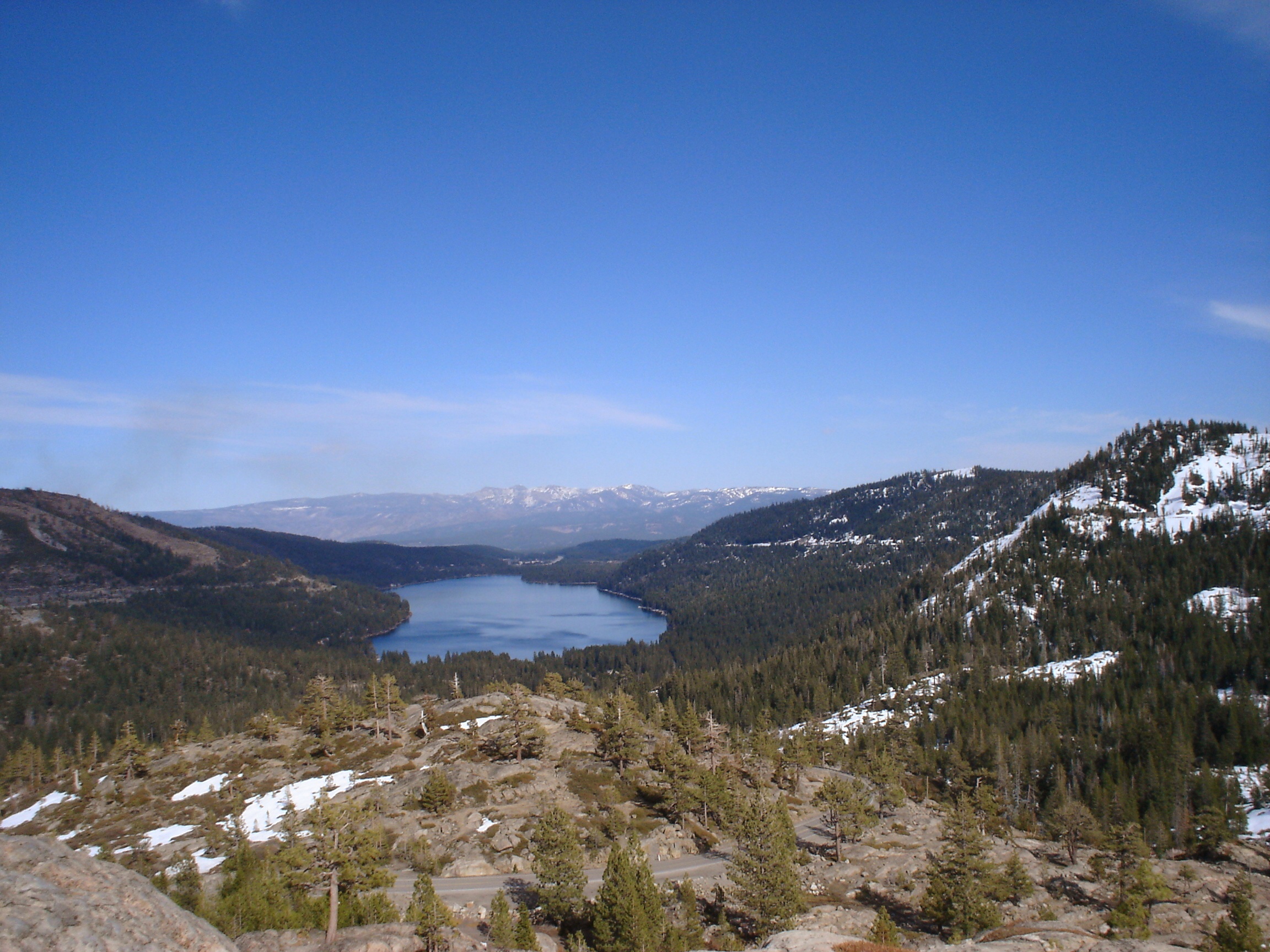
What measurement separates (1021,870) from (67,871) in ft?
212

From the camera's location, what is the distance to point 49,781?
321 feet

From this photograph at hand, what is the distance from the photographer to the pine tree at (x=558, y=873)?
44062 mm

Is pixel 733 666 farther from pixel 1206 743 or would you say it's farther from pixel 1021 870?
pixel 1021 870

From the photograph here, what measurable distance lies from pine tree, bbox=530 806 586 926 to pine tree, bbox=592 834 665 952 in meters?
3.43

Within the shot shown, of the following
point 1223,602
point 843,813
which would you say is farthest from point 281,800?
point 1223,602

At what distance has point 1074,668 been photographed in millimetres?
139750

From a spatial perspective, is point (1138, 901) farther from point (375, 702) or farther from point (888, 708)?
point (888, 708)

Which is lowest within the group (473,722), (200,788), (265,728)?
(200,788)

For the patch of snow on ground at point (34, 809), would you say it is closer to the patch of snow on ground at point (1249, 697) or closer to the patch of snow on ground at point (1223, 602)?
the patch of snow on ground at point (1249, 697)

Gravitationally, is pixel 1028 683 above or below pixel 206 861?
below

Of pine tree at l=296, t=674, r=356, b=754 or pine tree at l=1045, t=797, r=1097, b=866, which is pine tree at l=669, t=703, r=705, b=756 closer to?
pine tree at l=1045, t=797, r=1097, b=866

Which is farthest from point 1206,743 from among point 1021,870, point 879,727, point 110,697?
point 110,697

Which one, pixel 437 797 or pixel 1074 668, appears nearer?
pixel 437 797

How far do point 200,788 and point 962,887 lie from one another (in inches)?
3383
